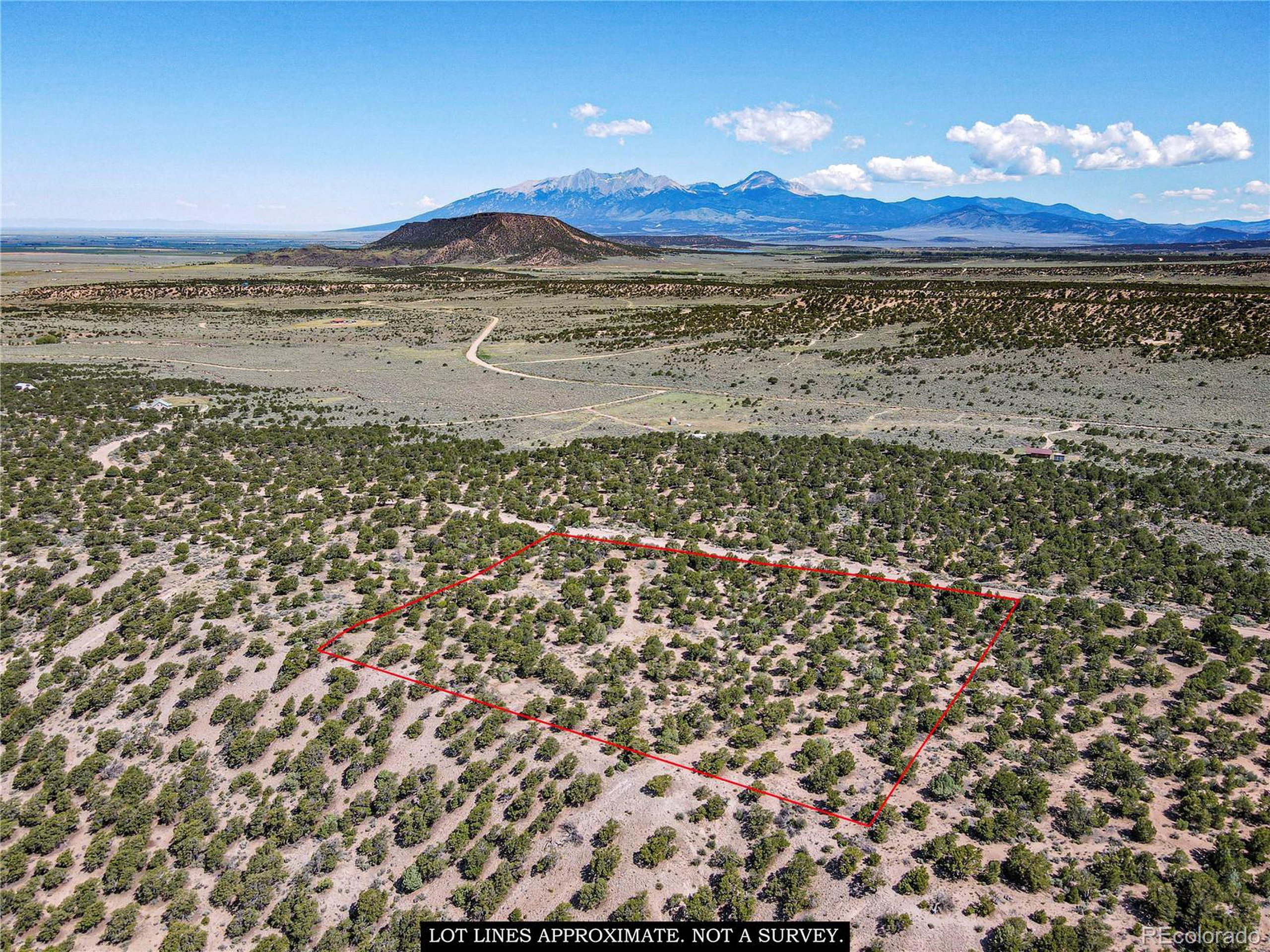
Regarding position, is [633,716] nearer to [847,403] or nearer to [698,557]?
[698,557]

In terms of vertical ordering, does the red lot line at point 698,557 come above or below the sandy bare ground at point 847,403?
below

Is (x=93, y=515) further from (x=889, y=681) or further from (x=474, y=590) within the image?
(x=889, y=681)

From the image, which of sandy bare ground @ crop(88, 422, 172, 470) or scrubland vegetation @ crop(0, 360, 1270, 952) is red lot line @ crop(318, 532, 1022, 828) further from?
sandy bare ground @ crop(88, 422, 172, 470)

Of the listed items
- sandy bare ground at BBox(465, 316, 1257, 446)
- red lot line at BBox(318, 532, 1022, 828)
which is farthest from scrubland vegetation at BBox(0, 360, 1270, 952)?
sandy bare ground at BBox(465, 316, 1257, 446)

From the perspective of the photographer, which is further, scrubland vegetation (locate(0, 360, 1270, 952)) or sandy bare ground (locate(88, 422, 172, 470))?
sandy bare ground (locate(88, 422, 172, 470))

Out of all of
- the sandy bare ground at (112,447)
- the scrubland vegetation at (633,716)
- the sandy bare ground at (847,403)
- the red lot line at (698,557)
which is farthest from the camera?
the sandy bare ground at (847,403)

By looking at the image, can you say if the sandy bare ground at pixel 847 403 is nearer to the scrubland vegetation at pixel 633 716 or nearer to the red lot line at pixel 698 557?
the scrubland vegetation at pixel 633 716

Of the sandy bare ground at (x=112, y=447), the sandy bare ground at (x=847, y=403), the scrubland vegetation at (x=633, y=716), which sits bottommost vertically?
the scrubland vegetation at (x=633, y=716)

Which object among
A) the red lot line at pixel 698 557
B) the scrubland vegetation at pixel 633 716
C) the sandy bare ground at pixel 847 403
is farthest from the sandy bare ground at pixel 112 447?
the red lot line at pixel 698 557

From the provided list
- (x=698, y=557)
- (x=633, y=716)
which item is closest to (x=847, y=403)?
(x=698, y=557)
